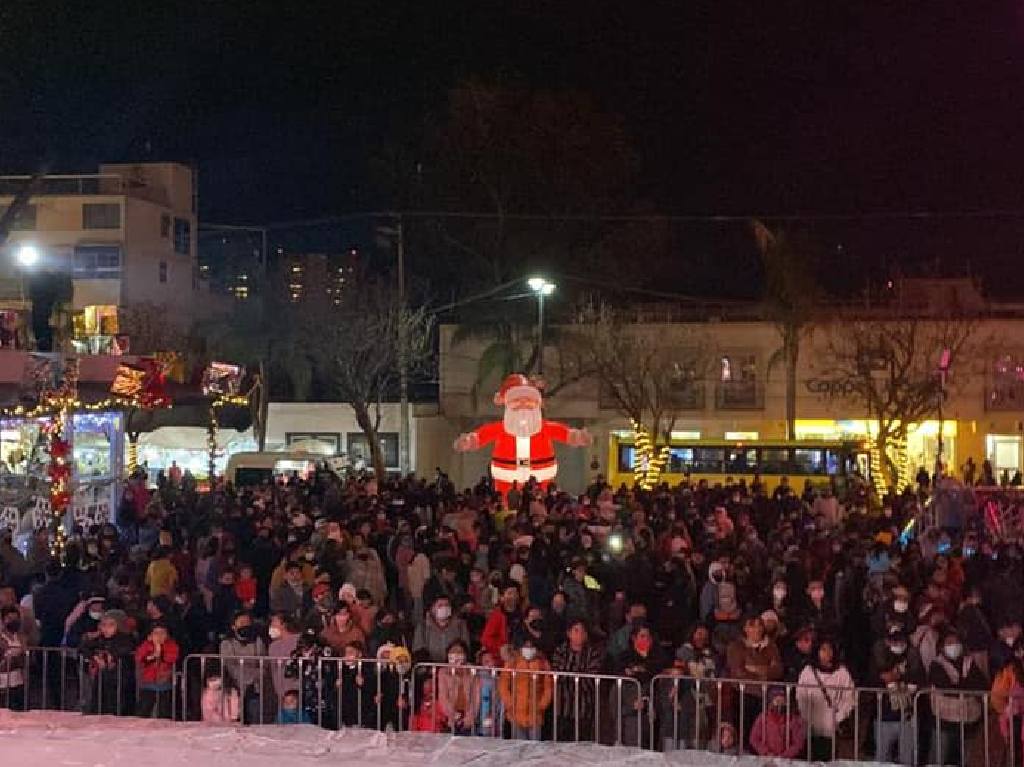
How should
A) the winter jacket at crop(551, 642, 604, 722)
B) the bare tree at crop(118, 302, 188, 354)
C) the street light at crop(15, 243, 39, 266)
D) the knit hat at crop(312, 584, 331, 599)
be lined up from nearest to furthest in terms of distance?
the winter jacket at crop(551, 642, 604, 722) → the knit hat at crop(312, 584, 331, 599) → the street light at crop(15, 243, 39, 266) → the bare tree at crop(118, 302, 188, 354)

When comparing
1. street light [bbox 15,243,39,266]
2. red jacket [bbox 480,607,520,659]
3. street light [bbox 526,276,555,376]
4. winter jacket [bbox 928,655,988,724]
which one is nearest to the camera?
winter jacket [bbox 928,655,988,724]

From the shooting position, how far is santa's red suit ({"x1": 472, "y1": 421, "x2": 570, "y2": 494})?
23.2 m

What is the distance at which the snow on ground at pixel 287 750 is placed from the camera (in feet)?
23.2

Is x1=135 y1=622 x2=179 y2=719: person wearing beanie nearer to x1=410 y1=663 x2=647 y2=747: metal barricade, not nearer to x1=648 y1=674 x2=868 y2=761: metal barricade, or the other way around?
x1=410 y1=663 x2=647 y2=747: metal barricade

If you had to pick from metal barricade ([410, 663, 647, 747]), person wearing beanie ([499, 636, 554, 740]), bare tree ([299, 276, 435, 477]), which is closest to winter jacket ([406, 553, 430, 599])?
metal barricade ([410, 663, 647, 747])

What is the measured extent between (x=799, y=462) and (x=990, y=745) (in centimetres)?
1963

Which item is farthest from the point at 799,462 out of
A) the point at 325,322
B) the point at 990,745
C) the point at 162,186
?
the point at 162,186

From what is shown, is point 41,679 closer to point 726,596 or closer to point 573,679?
point 573,679

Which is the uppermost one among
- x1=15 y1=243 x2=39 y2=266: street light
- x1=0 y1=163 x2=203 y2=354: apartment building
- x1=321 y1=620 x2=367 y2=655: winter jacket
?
x1=0 y1=163 x2=203 y2=354: apartment building

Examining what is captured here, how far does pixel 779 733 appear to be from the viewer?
8703 mm

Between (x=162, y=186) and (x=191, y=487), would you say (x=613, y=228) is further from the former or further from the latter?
(x=191, y=487)

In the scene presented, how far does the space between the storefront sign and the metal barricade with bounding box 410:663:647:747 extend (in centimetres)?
2553

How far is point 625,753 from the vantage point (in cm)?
719

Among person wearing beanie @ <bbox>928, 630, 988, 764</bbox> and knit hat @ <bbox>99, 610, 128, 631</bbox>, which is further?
knit hat @ <bbox>99, 610, 128, 631</bbox>
